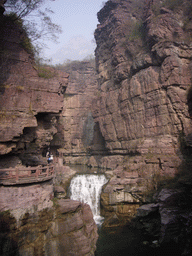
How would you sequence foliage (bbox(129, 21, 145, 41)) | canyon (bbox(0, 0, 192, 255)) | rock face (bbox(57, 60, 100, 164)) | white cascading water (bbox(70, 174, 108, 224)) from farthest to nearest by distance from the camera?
1. rock face (bbox(57, 60, 100, 164))
2. foliage (bbox(129, 21, 145, 41))
3. white cascading water (bbox(70, 174, 108, 224))
4. canyon (bbox(0, 0, 192, 255))

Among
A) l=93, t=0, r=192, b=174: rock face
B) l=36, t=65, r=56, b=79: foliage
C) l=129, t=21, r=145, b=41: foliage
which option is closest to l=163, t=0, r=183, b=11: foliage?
l=93, t=0, r=192, b=174: rock face

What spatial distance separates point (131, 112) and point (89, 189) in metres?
11.8

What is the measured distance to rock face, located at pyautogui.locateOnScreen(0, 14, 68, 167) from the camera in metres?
13.1

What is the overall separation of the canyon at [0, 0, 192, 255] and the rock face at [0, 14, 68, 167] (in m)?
0.06

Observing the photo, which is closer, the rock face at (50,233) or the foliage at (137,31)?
the rock face at (50,233)

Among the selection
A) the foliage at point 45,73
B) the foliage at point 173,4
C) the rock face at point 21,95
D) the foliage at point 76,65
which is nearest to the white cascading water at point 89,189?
the rock face at point 21,95

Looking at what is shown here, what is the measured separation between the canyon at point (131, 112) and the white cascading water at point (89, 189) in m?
1.05

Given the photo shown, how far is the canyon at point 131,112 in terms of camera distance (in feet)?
45.8

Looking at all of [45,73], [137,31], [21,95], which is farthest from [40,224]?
[137,31]

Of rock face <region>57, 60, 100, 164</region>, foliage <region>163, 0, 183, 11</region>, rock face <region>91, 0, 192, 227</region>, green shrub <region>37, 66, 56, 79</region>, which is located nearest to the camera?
green shrub <region>37, 66, 56, 79</region>

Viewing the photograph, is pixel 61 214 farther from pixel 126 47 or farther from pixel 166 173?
pixel 126 47

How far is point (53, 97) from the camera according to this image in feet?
49.3

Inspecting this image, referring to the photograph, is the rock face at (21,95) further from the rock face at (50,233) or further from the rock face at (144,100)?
the rock face at (144,100)

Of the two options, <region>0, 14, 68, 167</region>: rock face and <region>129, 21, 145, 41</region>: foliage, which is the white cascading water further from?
<region>129, 21, 145, 41</region>: foliage
